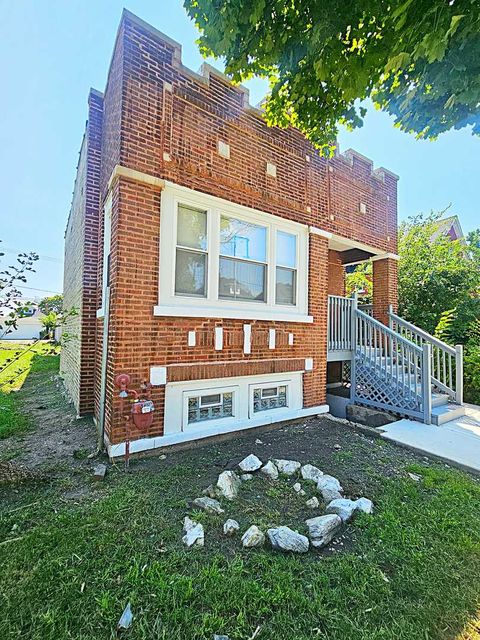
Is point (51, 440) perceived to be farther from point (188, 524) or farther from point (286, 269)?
point (286, 269)

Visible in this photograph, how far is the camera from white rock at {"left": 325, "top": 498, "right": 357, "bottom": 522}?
9.39ft

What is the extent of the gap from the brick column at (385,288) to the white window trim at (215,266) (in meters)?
3.49

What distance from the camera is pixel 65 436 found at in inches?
189

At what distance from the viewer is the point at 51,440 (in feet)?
15.3

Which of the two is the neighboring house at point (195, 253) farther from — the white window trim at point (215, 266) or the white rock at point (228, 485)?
the white rock at point (228, 485)

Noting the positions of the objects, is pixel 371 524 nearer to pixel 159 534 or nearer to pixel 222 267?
pixel 159 534

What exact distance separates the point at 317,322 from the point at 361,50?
4.24m

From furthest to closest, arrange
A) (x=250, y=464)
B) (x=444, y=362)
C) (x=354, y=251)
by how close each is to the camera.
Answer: (x=354, y=251) < (x=444, y=362) < (x=250, y=464)

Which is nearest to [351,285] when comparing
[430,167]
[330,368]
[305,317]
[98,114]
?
[430,167]

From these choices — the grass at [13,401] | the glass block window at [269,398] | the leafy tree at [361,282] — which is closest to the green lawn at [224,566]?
the grass at [13,401]

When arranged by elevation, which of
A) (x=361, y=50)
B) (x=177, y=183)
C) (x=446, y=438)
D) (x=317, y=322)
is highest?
(x=361, y=50)

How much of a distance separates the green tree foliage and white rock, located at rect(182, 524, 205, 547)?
13.5ft

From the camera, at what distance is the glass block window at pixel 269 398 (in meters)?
5.48

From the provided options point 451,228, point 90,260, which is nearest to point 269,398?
point 90,260
